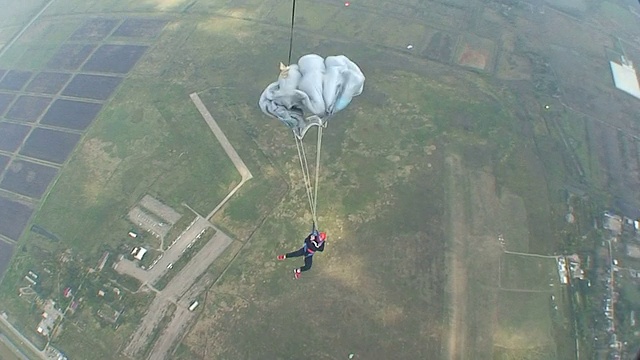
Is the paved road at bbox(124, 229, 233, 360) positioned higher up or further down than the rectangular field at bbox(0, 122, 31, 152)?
higher up

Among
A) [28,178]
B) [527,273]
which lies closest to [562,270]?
[527,273]

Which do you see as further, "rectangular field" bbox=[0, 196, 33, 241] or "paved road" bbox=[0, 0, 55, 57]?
"paved road" bbox=[0, 0, 55, 57]

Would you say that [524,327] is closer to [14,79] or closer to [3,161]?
[3,161]

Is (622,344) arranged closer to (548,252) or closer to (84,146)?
(548,252)

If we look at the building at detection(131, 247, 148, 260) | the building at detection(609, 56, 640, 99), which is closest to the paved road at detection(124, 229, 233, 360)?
the building at detection(131, 247, 148, 260)

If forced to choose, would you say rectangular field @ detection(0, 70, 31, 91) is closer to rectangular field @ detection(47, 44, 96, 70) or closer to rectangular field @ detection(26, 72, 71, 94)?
rectangular field @ detection(26, 72, 71, 94)

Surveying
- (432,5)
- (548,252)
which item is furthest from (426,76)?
(548,252)
